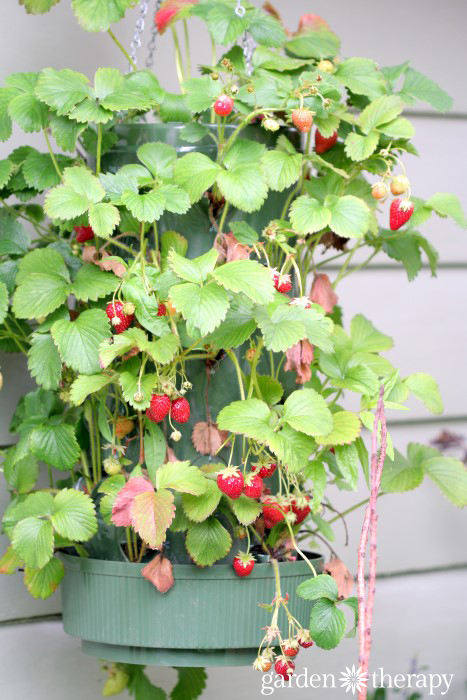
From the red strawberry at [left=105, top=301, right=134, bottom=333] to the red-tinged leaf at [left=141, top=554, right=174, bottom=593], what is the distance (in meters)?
0.30

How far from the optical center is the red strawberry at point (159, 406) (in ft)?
3.64

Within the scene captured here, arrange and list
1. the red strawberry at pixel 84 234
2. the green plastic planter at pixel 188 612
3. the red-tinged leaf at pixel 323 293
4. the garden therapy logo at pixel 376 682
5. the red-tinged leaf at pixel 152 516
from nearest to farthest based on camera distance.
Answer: the red-tinged leaf at pixel 152 516 < the green plastic planter at pixel 188 612 < the red strawberry at pixel 84 234 < the red-tinged leaf at pixel 323 293 < the garden therapy logo at pixel 376 682

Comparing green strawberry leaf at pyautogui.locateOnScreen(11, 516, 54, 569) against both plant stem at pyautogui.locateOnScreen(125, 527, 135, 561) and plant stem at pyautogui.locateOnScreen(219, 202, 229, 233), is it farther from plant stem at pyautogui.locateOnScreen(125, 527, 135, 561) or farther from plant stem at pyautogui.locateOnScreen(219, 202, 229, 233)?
plant stem at pyautogui.locateOnScreen(219, 202, 229, 233)

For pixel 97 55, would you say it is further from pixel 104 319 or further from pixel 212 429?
pixel 212 429

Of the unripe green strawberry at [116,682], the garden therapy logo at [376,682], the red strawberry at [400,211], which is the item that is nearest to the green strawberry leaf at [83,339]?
the red strawberry at [400,211]

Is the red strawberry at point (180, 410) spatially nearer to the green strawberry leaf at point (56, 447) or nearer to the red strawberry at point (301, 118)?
the green strawberry leaf at point (56, 447)

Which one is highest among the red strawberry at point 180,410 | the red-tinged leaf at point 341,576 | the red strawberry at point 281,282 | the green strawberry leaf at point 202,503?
the red strawberry at point 281,282

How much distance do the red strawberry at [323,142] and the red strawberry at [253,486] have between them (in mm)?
547

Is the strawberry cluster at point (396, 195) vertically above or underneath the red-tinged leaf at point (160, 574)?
above

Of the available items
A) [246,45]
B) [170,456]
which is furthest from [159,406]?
[246,45]

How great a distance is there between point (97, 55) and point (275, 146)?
0.52 m

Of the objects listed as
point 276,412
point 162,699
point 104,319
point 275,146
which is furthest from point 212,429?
point 162,699

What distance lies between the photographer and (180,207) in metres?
1.15

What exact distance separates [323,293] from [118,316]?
1.27 feet
